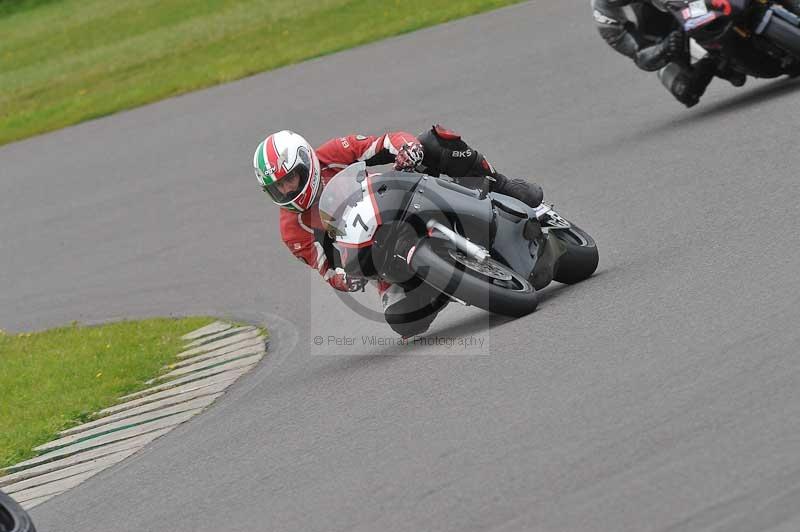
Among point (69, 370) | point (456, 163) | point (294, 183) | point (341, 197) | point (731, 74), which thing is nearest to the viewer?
point (341, 197)

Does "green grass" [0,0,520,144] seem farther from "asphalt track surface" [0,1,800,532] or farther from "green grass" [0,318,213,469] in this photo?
"green grass" [0,318,213,469]

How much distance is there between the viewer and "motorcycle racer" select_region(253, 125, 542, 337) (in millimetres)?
7680

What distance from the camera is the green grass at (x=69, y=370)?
8602 mm

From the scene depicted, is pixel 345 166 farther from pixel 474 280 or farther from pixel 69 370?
pixel 69 370

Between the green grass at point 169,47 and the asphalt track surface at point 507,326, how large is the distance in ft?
12.2

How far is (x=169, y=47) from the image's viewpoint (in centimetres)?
2423

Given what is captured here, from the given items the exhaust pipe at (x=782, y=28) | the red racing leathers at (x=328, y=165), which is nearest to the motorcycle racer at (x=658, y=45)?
the exhaust pipe at (x=782, y=28)

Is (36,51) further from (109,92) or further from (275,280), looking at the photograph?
(275,280)

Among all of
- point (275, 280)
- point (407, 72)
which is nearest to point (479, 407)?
point (275, 280)

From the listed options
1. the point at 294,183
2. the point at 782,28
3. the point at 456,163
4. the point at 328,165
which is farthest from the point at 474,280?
the point at 782,28

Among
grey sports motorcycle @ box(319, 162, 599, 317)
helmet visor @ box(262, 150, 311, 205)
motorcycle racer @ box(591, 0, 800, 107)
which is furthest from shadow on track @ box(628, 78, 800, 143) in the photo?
helmet visor @ box(262, 150, 311, 205)

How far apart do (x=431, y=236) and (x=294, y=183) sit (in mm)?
911

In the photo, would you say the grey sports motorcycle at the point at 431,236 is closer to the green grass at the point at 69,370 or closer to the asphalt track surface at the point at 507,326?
the asphalt track surface at the point at 507,326

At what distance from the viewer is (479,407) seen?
600cm
